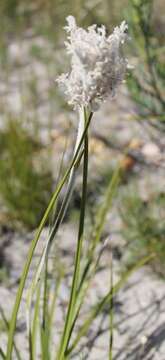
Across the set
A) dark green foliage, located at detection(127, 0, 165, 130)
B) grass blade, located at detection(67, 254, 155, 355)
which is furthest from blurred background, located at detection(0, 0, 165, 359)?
grass blade, located at detection(67, 254, 155, 355)

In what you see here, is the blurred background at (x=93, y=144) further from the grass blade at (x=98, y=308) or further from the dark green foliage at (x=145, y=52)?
the grass blade at (x=98, y=308)

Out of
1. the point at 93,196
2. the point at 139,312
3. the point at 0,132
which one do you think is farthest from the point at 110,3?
the point at 139,312

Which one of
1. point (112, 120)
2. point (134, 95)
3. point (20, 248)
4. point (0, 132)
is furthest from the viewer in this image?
point (112, 120)

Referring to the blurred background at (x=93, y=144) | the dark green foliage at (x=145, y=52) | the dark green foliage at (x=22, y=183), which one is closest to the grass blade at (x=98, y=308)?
the blurred background at (x=93, y=144)

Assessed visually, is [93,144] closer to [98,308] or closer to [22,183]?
[22,183]

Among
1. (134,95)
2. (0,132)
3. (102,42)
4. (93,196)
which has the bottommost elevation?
(93,196)

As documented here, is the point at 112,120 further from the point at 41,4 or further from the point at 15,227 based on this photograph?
the point at 41,4

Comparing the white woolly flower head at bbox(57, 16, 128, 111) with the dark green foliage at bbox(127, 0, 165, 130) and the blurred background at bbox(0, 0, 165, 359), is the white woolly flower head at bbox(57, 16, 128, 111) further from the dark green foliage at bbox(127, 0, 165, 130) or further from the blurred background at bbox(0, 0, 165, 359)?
the dark green foliage at bbox(127, 0, 165, 130)
